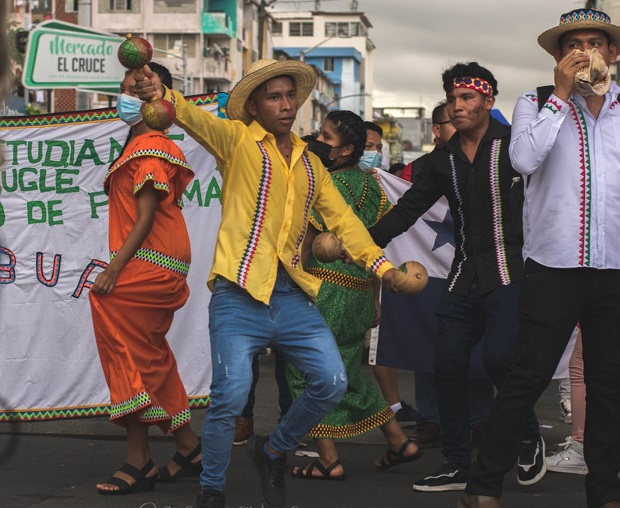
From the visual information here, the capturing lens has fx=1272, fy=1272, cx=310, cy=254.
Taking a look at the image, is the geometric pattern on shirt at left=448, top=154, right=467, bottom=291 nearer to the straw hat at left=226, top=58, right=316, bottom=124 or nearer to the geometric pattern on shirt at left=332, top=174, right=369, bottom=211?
the geometric pattern on shirt at left=332, top=174, right=369, bottom=211

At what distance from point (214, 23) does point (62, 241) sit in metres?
65.4

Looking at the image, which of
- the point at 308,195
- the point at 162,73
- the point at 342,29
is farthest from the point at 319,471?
the point at 342,29

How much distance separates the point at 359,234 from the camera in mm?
5434

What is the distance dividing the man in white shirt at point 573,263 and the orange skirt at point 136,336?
1688 mm

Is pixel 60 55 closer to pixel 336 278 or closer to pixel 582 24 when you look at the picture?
pixel 336 278

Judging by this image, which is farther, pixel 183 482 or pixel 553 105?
pixel 183 482

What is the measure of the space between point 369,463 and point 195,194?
2.05 meters

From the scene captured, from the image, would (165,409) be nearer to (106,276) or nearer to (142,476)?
(142,476)

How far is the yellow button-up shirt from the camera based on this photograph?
5125 mm

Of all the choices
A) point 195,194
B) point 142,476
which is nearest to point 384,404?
point 142,476

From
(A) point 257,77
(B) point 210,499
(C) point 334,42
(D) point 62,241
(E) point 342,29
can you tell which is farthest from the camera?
(E) point 342,29

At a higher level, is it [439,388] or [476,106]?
[476,106]

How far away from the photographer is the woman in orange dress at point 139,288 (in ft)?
19.1

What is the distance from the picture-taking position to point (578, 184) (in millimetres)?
4844
